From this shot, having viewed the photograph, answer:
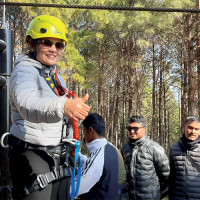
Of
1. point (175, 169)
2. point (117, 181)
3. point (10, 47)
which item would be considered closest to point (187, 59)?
point (175, 169)

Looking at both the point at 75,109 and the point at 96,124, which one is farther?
the point at 96,124

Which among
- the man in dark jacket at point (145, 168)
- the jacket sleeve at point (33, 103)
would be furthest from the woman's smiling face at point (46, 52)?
the man in dark jacket at point (145, 168)

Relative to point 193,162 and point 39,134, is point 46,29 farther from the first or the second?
point 193,162

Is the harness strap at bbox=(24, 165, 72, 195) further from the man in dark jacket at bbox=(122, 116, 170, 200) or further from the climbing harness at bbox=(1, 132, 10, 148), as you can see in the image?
the man in dark jacket at bbox=(122, 116, 170, 200)

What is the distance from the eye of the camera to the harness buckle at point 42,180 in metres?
1.55

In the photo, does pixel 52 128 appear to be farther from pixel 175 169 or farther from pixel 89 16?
pixel 89 16

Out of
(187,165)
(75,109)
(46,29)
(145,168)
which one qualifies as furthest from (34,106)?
(187,165)

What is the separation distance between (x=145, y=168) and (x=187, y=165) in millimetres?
501

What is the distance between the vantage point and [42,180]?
5.12 feet

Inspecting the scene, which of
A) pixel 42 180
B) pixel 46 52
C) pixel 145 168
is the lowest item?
pixel 145 168

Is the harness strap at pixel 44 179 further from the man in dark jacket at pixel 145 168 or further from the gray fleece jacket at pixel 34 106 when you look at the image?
the man in dark jacket at pixel 145 168

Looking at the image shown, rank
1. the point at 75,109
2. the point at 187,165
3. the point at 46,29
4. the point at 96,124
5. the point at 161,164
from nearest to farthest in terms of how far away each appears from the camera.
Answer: the point at 75,109
the point at 46,29
the point at 96,124
the point at 187,165
the point at 161,164

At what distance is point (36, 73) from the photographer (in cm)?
159

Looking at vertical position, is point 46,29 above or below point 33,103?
above
